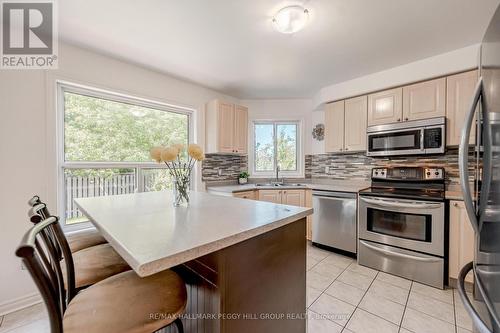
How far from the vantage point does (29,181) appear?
1959mm

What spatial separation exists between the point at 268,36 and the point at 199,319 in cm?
226

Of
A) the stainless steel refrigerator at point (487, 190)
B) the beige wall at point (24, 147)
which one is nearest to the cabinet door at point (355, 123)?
the stainless steel refrigerator at point (487, 190)

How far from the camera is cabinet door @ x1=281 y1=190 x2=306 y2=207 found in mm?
3391

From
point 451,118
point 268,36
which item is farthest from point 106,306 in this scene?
point 451,118

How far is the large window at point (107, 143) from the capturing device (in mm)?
2320

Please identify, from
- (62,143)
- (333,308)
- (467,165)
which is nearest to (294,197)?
(333,308)

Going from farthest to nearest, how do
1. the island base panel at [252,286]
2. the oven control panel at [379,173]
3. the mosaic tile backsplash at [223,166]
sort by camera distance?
the mosaic tile backsplash at [223,166], the oven control panel at [379,173], the island base panel at [252,286]

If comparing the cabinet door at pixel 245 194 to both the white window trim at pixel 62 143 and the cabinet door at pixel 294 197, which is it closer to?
the cabinet door at pixel 294 197

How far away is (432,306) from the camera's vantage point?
73.4 inches

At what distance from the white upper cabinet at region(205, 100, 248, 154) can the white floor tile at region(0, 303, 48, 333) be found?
2.52 meters

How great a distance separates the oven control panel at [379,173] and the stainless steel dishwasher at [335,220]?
1.63 feet

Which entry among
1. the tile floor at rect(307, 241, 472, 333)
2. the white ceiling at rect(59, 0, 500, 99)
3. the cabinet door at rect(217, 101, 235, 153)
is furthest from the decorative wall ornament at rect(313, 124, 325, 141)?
the tile floor at rect(307, 241, 472, 333)

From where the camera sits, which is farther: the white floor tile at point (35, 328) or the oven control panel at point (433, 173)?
the oven control panel at point (433, 173)

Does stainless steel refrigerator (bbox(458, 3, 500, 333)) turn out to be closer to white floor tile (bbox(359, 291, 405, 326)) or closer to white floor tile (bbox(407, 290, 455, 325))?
white floor tile (bbox(359, 291, 405, 326))
